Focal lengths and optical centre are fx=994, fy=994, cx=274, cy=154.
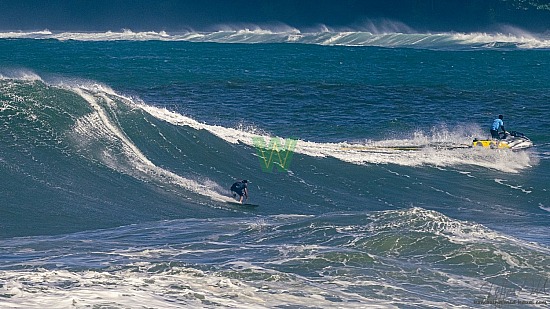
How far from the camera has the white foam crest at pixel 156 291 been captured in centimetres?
1319

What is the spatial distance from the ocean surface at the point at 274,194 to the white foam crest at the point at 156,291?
0.04 m

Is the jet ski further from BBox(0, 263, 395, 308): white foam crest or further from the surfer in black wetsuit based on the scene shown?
BBox(0, 263, 395, 308): white foam crest

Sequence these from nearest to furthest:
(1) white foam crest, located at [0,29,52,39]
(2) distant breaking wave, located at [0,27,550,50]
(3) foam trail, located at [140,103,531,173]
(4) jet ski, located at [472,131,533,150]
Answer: (3) foam trail, located at [140,103,531,173] < (4) jet ski, located at [472,131,533,150] < (2) distant breaking wave, located at [0,27,550,50] < (1) white foam crest, located at [0,29,52,39]

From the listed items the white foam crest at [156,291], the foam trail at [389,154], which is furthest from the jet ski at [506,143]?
the white foam crest at [156,291]

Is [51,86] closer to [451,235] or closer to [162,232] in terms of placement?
[162,232]

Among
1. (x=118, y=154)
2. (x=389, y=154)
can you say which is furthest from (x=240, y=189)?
(x=389, y=154)

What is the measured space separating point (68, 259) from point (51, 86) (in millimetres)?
13512

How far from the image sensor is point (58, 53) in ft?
243

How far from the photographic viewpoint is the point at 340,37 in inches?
3556

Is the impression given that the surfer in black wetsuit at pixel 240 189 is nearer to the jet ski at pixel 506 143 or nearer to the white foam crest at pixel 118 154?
the white foam crest at pixel 118 154

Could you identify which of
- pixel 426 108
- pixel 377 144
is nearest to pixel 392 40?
pixel 426 108

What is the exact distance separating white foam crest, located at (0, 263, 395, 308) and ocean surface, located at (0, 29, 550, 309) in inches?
1.7

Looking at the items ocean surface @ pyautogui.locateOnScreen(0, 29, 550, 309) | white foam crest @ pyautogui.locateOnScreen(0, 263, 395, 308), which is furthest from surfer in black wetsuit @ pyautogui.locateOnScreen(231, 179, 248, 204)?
white foam crest @ pyautogui.locateOnScreen(0, 263, 395, 308)

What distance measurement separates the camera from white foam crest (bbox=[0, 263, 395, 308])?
13188mm
